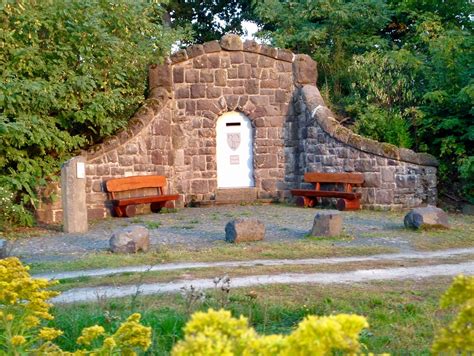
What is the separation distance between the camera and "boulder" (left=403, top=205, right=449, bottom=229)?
1158 cm

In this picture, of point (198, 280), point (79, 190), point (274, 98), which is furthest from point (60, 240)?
point (274, 98)

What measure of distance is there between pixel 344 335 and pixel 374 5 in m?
19.2

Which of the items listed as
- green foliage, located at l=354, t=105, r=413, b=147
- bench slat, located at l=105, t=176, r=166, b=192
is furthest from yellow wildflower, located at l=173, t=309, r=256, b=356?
green foliage, located at l=354, t=105, r=413, b=147

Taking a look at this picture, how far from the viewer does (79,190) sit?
12859 mm

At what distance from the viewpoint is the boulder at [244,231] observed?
34.9ft

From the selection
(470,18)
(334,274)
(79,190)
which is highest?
(470,18)

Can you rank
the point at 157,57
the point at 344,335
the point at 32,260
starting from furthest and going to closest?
the point at 157,57 → the point at 32,260 → the point at 344,335

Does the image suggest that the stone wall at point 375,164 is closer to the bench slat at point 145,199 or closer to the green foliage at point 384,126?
the green foliage at point 384,126

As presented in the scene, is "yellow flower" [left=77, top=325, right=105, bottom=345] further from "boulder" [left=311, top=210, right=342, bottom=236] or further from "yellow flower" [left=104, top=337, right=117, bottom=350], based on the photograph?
"boulder" [left=311, top=210, right=342, bottom=236]

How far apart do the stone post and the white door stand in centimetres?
568

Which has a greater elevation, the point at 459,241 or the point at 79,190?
the point at 79,190

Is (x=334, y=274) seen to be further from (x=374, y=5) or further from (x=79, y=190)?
(x=374, y=5)

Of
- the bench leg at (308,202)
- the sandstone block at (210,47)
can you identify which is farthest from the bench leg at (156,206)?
the sandstone block at (210,47)

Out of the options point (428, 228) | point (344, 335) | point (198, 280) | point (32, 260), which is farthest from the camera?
point (428, 228)
